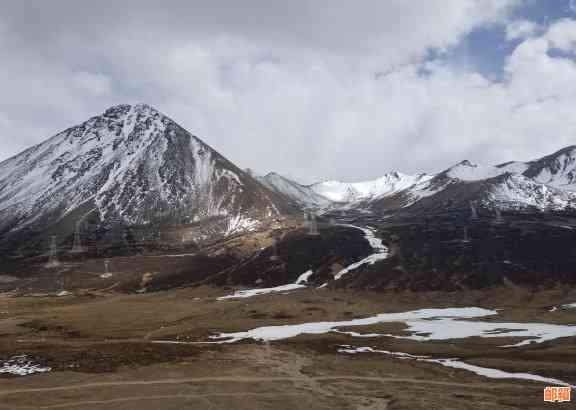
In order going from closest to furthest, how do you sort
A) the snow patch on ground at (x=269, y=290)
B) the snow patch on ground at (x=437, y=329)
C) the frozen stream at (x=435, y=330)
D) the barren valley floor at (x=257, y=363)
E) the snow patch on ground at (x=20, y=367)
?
the barren valley floor at (x=257, y=363)
the snow patch on ground at (x=20, y=367)
the frozen stream at (x=435, y=330)
the snow patch on ground at (x=437, y=329)
the snow patch on ground at (x=269, y=290)

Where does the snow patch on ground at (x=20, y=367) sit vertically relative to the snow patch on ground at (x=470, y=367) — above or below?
above

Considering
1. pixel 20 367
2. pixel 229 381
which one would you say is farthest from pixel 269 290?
pixel 229 381

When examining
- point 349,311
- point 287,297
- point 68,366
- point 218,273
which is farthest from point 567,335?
point 218,273

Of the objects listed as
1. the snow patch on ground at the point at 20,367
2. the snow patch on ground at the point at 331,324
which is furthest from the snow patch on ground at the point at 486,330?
the snow patch on ground at the point at 20,367

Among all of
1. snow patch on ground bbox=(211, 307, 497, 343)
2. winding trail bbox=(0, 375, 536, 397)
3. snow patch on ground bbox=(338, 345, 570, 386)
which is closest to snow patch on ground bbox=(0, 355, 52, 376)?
winding trail bbox=(0, 375, 536, 397)

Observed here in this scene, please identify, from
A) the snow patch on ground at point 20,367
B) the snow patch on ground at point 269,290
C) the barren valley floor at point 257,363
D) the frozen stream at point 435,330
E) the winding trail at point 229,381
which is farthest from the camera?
the snow patch on ground at point 269,290

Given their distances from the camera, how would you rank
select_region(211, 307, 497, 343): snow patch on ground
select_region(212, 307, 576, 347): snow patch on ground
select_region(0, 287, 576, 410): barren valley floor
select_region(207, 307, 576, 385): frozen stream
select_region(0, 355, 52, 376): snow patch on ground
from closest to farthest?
select_region(0, 287, 576, 410): barren valley floor, select_region(0, 355, 52, 376): snow patch on ground, select_region(207, 307, 576, 385): frozen stream, select_region(212, 307, 576, 347): snow patch on ground, select_region(211, 307, 497, 343): snow patch on ground

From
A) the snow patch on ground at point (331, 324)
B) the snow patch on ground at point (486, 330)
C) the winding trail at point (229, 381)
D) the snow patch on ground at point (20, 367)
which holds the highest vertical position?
the snow patch on ground at point (20, 367)

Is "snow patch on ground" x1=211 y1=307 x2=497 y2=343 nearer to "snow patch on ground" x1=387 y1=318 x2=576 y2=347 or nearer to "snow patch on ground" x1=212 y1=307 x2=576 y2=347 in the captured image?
"snow patch on ground" x1=212 y1=307 x2=576 y2=347

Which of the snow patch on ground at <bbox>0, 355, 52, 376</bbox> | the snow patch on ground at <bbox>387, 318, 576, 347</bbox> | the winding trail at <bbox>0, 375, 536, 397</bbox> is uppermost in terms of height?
the snow patch on ground at <bbox>0, 355, 52, 376</bbox>

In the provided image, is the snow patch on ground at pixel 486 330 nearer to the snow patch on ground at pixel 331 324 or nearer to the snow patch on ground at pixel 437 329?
the snow patch on ground at pixel 437 329

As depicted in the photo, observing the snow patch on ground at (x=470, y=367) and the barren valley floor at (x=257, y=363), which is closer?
the barren valley floor at (x=257, y=363)

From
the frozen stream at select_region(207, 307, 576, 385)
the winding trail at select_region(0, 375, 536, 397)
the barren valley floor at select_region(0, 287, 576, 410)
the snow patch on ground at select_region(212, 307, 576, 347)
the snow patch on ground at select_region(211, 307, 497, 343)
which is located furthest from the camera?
the snow patch on ground at select_region(211, 307, 497, 343)

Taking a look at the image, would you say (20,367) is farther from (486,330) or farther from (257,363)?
(486,330)
